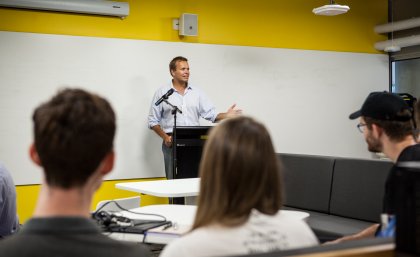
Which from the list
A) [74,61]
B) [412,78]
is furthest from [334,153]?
[74,61]

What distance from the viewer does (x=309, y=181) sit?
4.70m

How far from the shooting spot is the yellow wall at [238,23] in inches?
217

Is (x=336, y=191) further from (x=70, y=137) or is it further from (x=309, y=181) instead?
(x=70, y=137)

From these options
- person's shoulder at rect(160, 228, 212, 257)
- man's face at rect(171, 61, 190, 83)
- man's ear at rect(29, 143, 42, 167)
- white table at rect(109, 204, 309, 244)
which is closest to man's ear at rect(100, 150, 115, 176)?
man's ear at rect(29, 143, 42, 167)

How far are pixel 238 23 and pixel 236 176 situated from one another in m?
5.32

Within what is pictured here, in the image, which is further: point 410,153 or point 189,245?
point 410,153

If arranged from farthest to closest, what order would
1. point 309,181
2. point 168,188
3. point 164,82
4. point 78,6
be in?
1. point 164,82
2. point 78,6
3. point 309,181
4. point 168,188

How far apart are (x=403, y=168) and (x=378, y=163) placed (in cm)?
303

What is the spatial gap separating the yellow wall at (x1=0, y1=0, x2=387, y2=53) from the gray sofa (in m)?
2.17

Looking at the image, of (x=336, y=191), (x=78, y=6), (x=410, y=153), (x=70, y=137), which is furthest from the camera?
(x=78, y=6)

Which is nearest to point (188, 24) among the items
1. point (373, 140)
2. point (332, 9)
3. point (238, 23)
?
point (238, 23)

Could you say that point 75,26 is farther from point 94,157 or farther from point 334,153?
point 94,157

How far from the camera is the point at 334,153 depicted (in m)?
7.17

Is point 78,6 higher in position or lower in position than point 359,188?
higher
